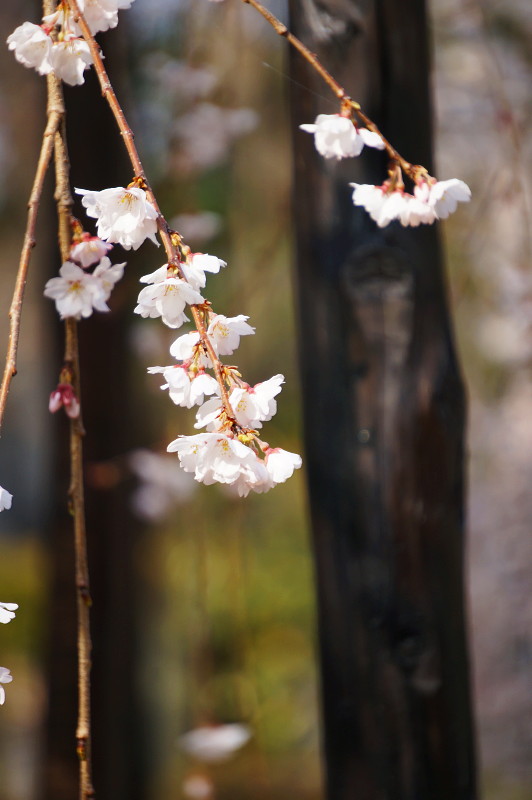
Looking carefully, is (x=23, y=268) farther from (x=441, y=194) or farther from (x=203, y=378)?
(x=441, y=194)

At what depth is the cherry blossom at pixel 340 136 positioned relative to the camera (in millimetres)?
785

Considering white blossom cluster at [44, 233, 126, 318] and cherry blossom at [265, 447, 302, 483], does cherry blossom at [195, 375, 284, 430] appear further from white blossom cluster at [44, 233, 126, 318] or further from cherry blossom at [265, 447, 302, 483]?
white blossom cluster at [44, 233, 126, 318]

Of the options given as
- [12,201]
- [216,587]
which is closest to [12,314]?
[12,201]

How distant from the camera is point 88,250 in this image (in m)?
0.77

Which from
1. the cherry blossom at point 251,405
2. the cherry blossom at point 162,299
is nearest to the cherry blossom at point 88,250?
the cherry blossom at point 162,299

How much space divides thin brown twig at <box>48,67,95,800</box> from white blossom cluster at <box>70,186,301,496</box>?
0.06 m

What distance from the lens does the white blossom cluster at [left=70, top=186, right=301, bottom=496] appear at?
617 mm

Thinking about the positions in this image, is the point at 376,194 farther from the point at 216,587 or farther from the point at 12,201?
the point at 216,587

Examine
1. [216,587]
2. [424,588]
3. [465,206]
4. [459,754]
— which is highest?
[465,206]

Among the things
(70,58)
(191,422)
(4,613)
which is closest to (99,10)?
(70,58)

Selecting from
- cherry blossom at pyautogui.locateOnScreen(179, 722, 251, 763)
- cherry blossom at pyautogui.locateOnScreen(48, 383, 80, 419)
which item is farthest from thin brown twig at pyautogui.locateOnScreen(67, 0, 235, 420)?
cherry blossom at pyautogui.locateOnScreen(179, 722, 251, 763)

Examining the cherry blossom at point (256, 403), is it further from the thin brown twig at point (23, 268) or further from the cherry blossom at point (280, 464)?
the thin brown twig at point (23, 268)

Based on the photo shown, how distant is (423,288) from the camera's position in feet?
4.14

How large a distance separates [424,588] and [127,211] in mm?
831
